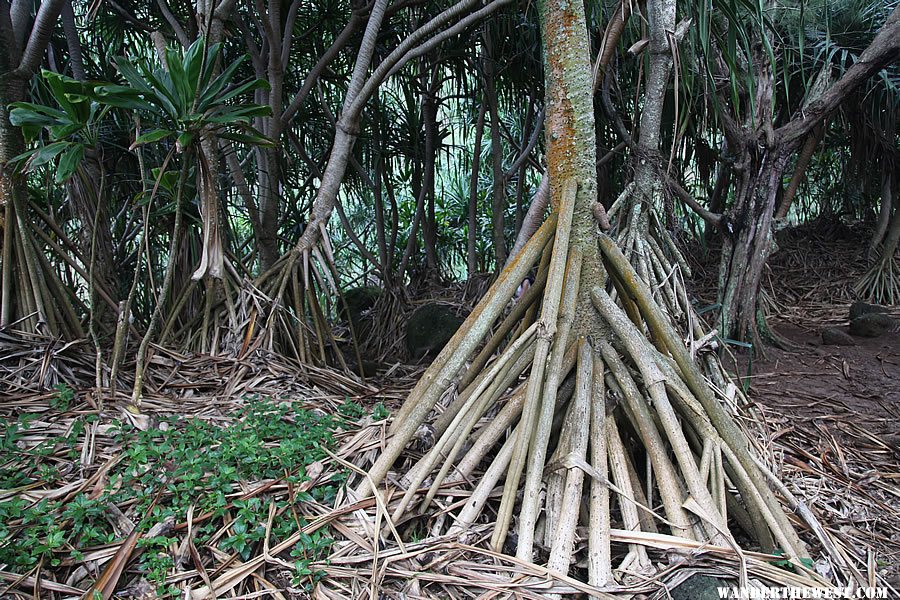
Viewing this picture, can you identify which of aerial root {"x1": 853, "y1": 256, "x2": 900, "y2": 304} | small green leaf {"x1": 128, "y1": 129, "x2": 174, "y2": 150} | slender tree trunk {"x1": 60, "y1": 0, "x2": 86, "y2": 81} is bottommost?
aerial root {"x1": 853, "y1": 256, "x2": 900, "y2": 304}

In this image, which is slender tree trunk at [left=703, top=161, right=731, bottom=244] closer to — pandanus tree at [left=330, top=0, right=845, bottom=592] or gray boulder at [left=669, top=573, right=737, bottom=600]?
pandanus tree at [left=330, top=0, right=845, bottom=592]

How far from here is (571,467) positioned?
5.00ft

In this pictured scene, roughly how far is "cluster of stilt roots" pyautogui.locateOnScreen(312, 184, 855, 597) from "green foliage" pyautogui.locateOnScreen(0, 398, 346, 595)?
0.19 meters

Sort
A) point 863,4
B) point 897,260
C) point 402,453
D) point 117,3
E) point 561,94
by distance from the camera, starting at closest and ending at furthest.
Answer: point 402,453 → point 561,94 → point 117,3 → point 863,4 → point 897,260

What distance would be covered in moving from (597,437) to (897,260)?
201 inches

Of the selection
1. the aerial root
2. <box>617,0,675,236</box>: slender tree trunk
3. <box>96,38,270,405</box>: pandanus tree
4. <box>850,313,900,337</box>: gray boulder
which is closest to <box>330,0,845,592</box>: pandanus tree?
<box>617,0,675,236</box>: slender tree trunk

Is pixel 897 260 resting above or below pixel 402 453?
above

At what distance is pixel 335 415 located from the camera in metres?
2.32

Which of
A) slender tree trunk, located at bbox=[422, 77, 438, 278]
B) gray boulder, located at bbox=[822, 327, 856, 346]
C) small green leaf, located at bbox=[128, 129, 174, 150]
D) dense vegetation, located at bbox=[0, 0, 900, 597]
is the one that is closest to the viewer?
dense vegetation, located at bbox=[0, 0, 900, 597]

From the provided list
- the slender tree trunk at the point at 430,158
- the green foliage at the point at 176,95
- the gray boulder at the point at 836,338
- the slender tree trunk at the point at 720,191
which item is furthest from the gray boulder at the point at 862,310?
the green foliage at the point at 176,95

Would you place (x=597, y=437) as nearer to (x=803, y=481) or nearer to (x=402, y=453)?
(x=402, y=453)

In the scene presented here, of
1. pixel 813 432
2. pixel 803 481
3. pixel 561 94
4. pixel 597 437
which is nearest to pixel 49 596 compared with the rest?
pixel 597 437

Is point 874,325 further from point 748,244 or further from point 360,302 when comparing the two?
point 360,302

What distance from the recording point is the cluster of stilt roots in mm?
1439
